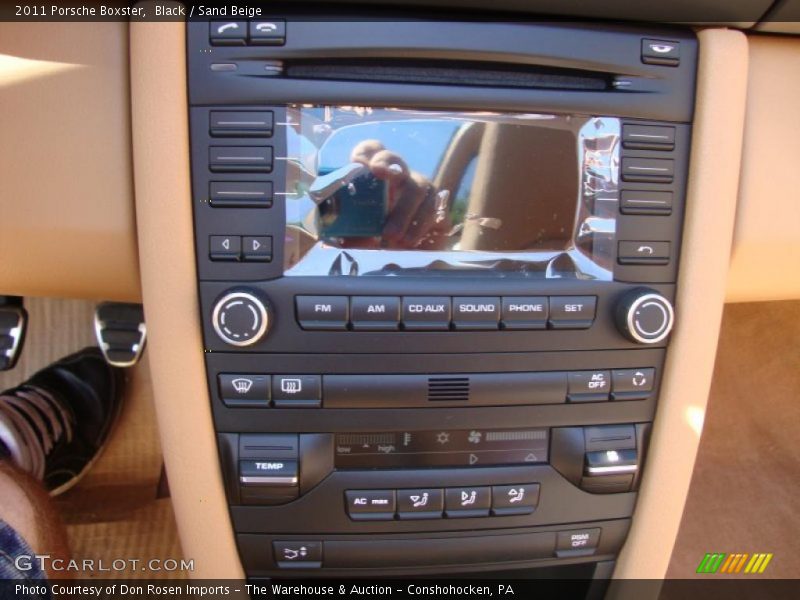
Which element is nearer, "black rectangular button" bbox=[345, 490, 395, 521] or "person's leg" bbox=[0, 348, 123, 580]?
"black rectangular button" bbox=[345, 490, 395, 521]

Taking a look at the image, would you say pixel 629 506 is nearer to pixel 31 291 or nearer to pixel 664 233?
pixel 664 233

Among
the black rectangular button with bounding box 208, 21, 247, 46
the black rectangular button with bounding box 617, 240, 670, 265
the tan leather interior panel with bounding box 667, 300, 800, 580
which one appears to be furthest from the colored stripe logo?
the black rectangular button with bounding box 208, 21, 247, 46

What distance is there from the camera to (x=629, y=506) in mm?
877

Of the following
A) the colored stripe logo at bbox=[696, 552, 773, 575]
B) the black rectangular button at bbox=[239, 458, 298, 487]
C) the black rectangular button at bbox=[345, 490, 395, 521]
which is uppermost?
the black rectangular button at bbox=[239, 458, 298, 487]

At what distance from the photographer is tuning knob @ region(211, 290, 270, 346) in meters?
0.73

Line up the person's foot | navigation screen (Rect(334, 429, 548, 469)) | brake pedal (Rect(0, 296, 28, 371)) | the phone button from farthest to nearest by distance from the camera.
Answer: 1. the person's foot
2. brake pedal (Rect(0, 296, 28, 371))
3. navigation screen (Rect(334, 429, 548, 469))
4. the phone button

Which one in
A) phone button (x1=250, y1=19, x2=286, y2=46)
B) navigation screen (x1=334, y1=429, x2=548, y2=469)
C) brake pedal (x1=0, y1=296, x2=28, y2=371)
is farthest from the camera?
brake pedal (x1=0, y1=296, x2=28, y2=371)

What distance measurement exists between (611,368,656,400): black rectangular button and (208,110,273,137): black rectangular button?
1.73 feet

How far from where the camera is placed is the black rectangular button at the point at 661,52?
0.77 meters

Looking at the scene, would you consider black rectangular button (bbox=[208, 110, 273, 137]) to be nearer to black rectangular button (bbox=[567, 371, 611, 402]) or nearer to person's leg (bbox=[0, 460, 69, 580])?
black rectangular button (bbox=[567, 371, 611, 402])

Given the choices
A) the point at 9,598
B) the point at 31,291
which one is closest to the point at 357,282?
the point at 31,291

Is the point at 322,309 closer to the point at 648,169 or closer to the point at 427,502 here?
the point at 427,502

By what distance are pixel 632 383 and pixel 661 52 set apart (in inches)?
16.1

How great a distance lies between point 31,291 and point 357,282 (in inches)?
19.6
